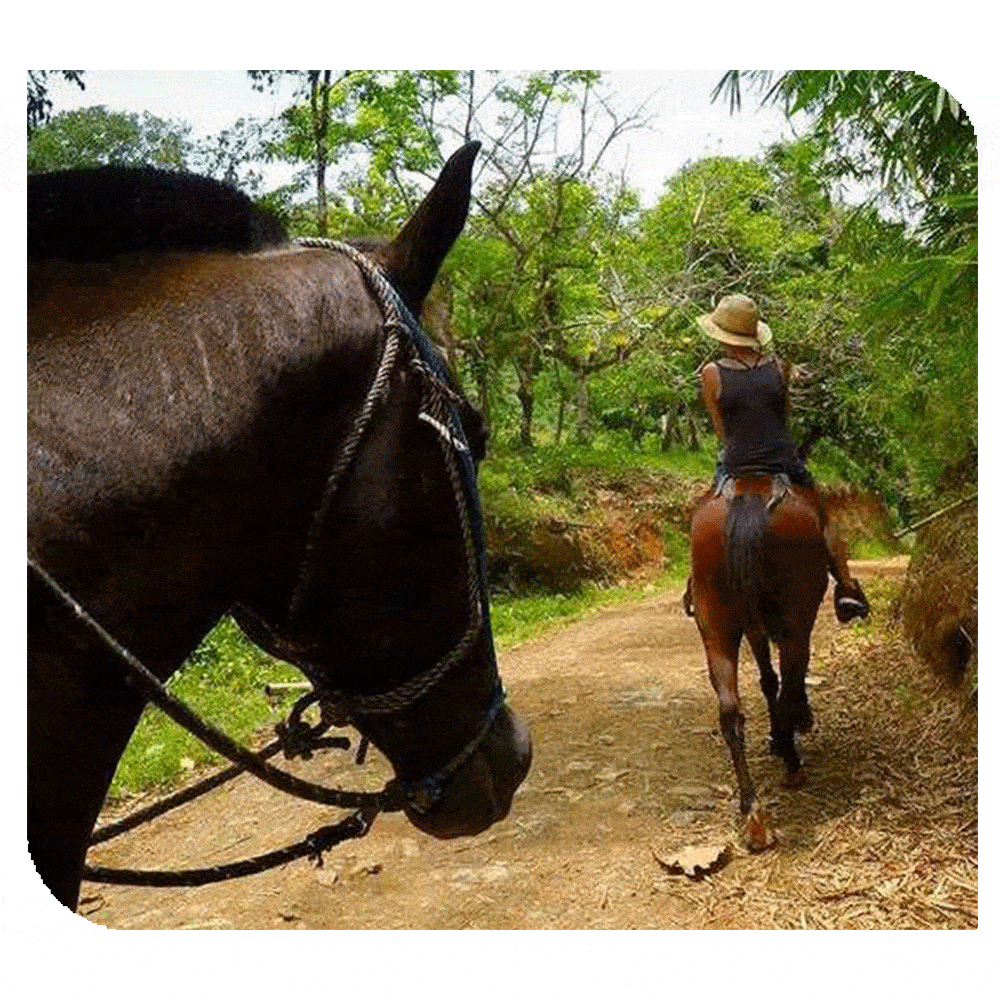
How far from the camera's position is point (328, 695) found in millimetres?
873

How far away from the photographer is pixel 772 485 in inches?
73.6

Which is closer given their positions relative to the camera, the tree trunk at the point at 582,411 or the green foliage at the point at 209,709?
the green foliage at the point at 209,709

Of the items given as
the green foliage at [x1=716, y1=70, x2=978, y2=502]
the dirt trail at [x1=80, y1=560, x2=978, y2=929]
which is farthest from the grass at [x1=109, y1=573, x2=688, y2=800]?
the green foliage at [x1=716, y1=70, x2=978, y2=502]

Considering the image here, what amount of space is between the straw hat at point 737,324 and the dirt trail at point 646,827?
51cm

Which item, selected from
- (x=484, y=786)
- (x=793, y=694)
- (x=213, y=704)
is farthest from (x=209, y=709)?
(x=793, y=694)

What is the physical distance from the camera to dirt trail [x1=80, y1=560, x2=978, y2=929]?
1358mm

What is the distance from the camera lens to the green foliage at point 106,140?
123 cm

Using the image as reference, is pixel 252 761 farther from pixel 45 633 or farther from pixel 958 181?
pixel 958 181

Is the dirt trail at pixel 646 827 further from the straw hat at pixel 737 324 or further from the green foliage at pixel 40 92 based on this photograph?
the green foliage at pixel 40 92

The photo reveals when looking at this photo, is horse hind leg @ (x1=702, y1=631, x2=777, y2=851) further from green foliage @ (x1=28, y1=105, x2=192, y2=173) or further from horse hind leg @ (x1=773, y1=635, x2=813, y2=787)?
green foliage @ (x1=28, y1=105, x2=192, y2=173)

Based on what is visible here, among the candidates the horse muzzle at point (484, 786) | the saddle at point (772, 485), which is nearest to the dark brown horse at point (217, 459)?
the horse muzzle at point (484, 786)

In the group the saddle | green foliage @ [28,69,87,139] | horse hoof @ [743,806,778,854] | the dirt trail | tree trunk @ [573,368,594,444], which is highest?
green foliage @ [28,69,87,139]
